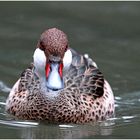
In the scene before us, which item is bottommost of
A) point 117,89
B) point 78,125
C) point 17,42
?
point 78,125

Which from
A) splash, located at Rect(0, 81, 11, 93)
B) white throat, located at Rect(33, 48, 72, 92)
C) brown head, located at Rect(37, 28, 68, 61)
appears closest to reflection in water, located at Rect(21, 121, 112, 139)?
white throat, located at Rect(33, 48, 72, 92)

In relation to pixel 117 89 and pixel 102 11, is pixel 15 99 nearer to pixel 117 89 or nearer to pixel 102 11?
pixel 117 89

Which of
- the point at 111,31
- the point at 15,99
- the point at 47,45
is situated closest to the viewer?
the point at 47,45

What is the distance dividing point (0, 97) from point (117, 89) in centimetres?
176

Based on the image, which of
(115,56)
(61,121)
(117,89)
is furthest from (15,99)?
(115,56)

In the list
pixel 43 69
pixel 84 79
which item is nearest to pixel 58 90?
pixel 43 69

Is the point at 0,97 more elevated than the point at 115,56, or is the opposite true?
the point at 115,56

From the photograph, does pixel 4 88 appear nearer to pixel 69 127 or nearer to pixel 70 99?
pixel 70 99

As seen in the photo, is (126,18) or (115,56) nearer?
(115,56)

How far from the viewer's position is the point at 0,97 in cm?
1272

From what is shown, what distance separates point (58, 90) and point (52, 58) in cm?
41

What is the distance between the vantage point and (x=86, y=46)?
1467 cm

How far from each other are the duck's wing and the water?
1.51ft

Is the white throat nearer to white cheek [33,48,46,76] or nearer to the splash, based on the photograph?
white cheek [33,48,46,76]
